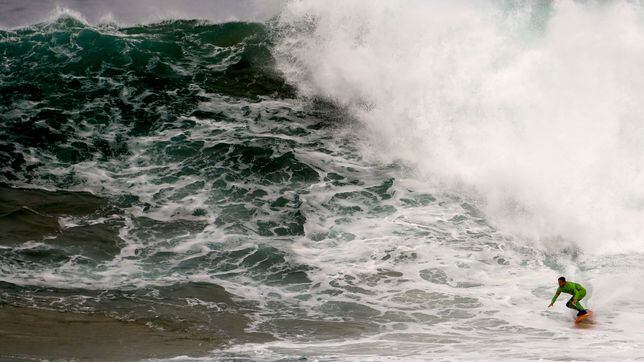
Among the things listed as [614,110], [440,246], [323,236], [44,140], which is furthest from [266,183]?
[614,110]

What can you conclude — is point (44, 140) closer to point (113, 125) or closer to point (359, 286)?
point (113, 125)

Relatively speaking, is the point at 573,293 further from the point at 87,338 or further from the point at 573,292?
the point at 87,338

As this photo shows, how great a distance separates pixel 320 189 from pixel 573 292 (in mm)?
6613

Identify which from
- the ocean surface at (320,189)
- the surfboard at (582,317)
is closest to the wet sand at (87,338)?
the ocean surface at (320,189)

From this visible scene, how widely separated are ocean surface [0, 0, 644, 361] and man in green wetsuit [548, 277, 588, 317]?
0.28 meters

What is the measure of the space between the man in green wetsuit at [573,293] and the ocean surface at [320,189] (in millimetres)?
285

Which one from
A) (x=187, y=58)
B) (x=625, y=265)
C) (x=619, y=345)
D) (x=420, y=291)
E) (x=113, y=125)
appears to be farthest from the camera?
(x=187, y=58)

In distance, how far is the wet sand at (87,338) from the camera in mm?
8016

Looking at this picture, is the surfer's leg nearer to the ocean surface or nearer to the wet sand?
the ocean surface

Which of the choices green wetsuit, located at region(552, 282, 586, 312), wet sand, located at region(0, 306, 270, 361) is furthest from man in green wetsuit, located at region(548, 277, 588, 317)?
wet sand, located at region(0, 306, 270, 361)

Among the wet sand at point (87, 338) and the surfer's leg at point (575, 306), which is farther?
the surfer's leg at point (575, 306)

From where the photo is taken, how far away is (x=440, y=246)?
43.9ft

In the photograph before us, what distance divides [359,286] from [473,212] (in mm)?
→ 4288

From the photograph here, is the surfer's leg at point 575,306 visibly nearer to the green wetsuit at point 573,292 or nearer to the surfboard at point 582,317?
the green wetsuit at point 573,292
